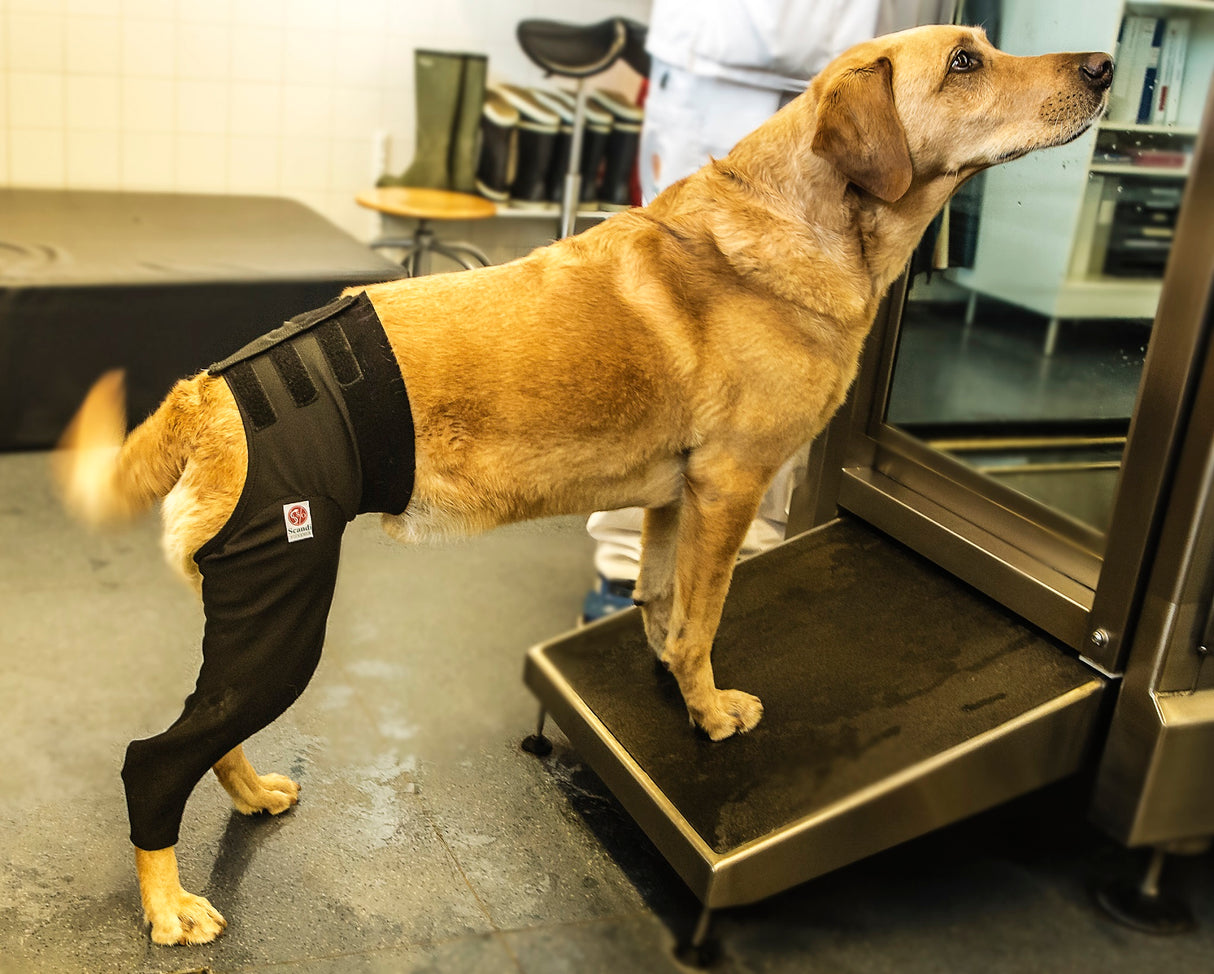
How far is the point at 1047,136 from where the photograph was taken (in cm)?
112

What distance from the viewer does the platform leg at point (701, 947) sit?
106cm

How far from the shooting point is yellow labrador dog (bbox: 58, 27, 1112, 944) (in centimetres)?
101

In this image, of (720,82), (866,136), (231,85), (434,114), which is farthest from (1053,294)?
(231,85)

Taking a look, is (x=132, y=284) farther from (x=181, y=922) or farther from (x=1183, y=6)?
(x=1183, y=6)

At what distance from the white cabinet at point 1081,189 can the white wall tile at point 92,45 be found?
2.33 m

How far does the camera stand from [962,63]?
112 centimetres

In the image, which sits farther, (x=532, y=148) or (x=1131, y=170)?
(x=532, y=148)

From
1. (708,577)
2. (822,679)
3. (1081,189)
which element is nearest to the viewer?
(708,577)

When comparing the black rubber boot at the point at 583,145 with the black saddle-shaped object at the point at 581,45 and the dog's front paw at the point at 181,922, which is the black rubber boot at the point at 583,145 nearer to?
the black saddle-shaped object at the point at 581,45

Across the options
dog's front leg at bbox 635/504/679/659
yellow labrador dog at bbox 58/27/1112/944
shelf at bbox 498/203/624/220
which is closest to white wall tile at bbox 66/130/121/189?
shelf at bbox 498/203/624/220

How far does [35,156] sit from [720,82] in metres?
2.15

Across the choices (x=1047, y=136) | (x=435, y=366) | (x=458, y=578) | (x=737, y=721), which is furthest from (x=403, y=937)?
(x=1047, y=136)

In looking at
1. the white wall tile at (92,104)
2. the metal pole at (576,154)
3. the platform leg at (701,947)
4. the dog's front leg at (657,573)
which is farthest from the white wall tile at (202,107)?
the platform leg at (701,947)

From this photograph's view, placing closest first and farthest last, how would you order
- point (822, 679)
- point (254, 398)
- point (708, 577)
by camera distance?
point (254, 398)
point (708, 577)
point (822, 679)
